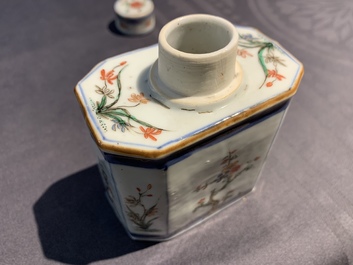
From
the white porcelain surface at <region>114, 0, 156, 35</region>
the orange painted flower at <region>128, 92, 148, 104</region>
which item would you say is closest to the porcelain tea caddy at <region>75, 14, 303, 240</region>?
the orange painted flower at <region>128, 92, 148, 104</region>

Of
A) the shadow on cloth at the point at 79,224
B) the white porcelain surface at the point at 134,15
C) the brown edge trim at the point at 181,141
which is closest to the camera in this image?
the brown edge trim at the point at 181,141

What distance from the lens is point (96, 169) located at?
2.79 feet

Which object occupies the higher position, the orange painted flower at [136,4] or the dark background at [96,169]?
the orange painted flower at [136,4]

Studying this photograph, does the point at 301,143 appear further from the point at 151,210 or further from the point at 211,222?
the point at 151,210

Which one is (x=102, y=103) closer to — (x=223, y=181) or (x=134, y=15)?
(x=223, y=181)

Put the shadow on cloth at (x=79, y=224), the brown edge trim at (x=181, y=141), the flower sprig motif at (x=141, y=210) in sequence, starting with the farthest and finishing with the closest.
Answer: the shadow on cloth at (x=79, y=224), the flower sprig motif at (x=141, y=210), the brown edge trim at (x=181, y=141)

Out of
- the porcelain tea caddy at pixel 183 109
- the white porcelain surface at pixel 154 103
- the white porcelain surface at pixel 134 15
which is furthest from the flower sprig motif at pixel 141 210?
the white porcelain surface at pixel 134 15

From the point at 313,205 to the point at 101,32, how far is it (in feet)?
2.87

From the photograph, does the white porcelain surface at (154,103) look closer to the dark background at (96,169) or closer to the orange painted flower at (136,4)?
the dark background at (96,169)

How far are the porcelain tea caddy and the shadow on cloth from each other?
0.40 ft

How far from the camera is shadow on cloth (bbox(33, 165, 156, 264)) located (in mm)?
710

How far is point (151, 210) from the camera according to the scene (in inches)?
24.4

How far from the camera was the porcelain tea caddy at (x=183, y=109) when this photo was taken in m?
0.49

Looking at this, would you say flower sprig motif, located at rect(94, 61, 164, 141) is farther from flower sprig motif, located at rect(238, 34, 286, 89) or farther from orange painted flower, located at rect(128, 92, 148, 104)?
flower sprig motif, located at rect(238, 34, 286, 89)
